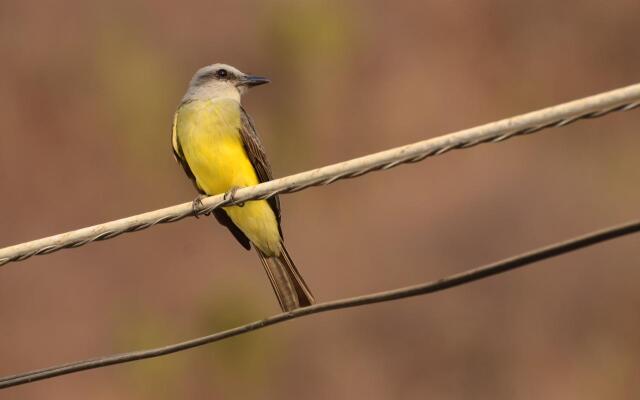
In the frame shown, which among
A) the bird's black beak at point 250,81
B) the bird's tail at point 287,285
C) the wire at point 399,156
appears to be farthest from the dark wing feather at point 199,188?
the wire at point 399,156

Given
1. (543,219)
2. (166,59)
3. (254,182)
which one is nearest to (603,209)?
(543,219)

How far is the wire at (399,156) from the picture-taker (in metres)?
3.97

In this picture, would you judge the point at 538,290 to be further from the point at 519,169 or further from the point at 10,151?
the point at 10,151

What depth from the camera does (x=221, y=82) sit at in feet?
25.8

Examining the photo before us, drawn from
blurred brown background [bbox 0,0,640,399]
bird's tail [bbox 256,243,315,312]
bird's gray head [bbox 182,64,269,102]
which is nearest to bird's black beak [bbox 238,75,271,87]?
bird's gray head [bbox 182,64,269,102]

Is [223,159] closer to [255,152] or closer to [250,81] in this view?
[255,152]

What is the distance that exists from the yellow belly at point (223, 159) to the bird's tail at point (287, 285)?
0.19 m

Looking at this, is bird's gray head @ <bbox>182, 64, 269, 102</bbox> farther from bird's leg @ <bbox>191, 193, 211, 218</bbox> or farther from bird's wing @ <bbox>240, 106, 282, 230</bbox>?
bird's leg @ <bbox>191, 193, 211, 218</bbox>

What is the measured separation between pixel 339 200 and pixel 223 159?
16.7 metres

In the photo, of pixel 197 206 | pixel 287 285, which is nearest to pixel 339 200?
pixel 287 285

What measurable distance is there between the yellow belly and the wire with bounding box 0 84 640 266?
1.89m

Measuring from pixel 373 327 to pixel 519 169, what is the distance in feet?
15.4

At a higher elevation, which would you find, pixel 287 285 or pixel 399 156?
pixel 399 156

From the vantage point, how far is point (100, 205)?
23.7m
